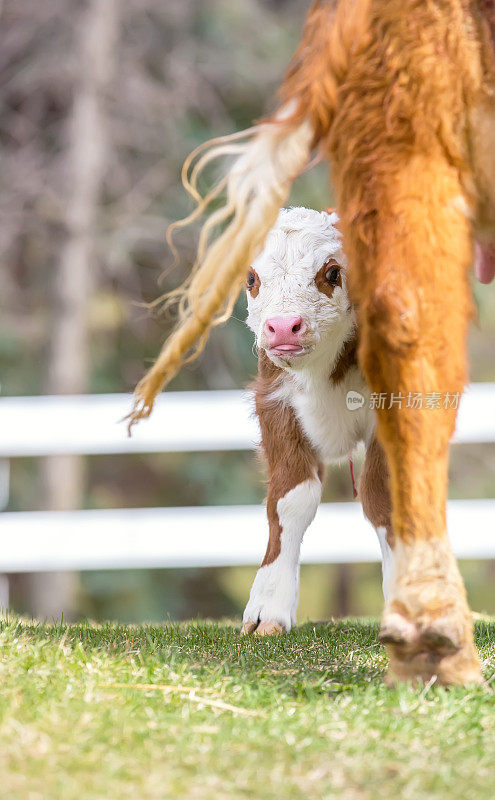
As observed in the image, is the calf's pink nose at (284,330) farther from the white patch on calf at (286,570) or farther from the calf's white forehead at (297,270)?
the white patch on calf at (286,570)

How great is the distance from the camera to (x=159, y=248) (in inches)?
443

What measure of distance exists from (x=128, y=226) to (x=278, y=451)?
790 centimetres

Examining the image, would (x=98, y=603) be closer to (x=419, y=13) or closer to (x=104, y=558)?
(x=104, y=558)

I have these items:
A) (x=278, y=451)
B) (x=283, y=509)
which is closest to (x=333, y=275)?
(x=278, y=451)

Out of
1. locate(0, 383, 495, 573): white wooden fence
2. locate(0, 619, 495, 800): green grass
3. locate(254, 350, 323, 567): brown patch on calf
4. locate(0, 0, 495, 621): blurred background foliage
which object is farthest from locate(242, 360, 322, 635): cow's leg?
locate(0, 0, 495, 621): blurred background foliage

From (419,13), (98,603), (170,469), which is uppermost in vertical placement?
(419,13)

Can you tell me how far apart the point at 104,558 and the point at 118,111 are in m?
6.56

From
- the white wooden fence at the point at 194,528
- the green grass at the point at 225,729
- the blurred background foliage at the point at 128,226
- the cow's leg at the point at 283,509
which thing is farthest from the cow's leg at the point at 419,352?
the blurred background foliage at the point at 128,226

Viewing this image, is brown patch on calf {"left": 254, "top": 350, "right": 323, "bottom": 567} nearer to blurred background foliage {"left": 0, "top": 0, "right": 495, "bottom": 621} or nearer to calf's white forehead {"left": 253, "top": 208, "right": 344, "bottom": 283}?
calf's white forehead {"left": 253, "top": 208, "right": 344, "bottom": 283}

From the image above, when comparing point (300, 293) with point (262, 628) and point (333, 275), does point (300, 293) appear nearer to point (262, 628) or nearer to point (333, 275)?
point (333, 275)

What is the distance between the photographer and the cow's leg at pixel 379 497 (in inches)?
127

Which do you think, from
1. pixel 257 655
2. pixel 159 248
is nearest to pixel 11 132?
pixel 159 248

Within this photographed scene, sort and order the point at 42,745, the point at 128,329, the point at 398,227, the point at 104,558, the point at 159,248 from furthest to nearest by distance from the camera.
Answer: the point at 128,329 < the point at 159,248 < the point at 104,558 < the point at 398,227 < the point at 42,745

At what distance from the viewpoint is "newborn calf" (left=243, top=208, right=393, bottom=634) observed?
3.18 m
